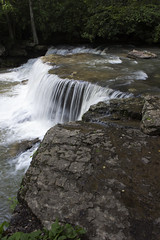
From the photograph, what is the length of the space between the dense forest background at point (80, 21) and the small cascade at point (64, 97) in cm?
685

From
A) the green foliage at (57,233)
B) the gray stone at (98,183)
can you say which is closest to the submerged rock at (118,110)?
the gray stone at (98,183)

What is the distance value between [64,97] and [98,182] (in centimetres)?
481

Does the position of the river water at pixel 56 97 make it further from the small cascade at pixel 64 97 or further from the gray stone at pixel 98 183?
the gray stone at pixel 98 183

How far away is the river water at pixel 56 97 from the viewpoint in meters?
5.41

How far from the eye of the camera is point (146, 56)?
10.1m

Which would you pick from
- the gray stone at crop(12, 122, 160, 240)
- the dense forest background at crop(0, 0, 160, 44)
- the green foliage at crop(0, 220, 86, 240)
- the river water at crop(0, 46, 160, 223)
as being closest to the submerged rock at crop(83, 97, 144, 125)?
the gray stone at crop(12, 122, 160, 240)

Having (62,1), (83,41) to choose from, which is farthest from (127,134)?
(62,1)

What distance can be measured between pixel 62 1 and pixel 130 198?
55.7 feet

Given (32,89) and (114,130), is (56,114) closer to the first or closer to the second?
(32,89)

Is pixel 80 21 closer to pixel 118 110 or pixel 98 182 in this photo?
pixel 118 110

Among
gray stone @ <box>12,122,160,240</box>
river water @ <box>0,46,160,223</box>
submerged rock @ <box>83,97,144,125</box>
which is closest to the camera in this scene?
gray stone @ <box>12,122,160,240</box>

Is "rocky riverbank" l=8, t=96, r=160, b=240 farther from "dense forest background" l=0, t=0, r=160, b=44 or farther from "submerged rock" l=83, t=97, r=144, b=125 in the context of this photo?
"dense forest background" l=0, t=0, r=160, b=44

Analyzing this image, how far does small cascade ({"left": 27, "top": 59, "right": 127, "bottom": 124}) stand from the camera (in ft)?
21.7

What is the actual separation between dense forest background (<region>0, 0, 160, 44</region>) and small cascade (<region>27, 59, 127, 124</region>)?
685cm
